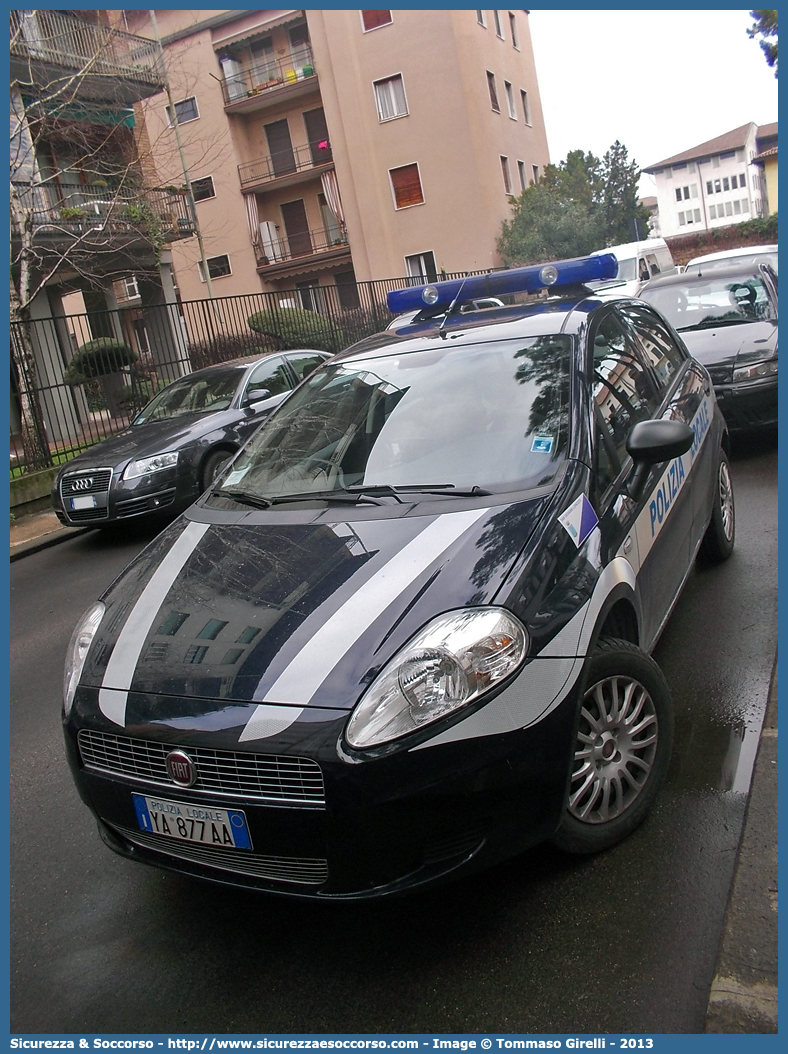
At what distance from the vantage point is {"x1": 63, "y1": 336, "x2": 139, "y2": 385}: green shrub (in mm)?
12500

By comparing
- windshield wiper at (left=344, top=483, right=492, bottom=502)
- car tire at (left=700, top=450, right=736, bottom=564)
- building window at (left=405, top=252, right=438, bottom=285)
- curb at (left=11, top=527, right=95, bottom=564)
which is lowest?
curb at (left=11, top=527, right=95, bottom=564)

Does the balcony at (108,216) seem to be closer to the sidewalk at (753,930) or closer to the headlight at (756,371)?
the headlight at (756,371)

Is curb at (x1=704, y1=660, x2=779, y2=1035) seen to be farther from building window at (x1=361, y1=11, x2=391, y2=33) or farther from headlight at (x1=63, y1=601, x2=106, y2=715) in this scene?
building window at (x1=361, y1=11, x2=391, y2=33)

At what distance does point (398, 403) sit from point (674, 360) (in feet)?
6.14

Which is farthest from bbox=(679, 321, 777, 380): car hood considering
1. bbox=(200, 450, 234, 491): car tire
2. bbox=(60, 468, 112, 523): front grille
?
bbox=(60, 468, 112, 523): front grille

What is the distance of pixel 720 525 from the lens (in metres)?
5.02

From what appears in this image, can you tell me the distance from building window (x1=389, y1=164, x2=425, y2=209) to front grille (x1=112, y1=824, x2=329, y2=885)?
34.8 meters

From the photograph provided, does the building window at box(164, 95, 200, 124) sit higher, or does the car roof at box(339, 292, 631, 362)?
the building window at box(164, 95, 200, 124)

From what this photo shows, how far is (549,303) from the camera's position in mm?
4199

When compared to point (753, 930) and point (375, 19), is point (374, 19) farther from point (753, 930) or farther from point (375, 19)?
point (753, 930)

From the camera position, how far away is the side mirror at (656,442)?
3252 mm
